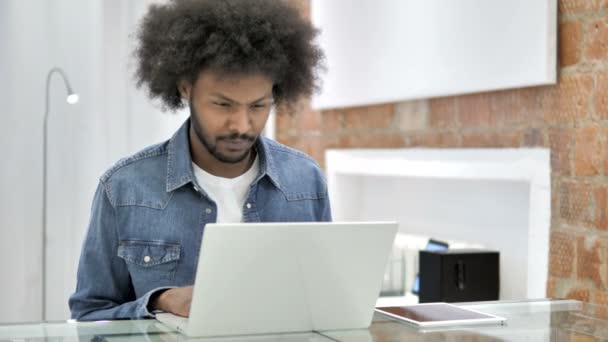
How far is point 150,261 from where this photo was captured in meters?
1.77

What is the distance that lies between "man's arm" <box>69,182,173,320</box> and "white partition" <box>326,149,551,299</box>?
49.6 inches

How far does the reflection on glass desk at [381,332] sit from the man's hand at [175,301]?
0.17 ft

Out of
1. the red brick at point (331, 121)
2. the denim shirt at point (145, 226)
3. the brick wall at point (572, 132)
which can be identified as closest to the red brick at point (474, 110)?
the brick wall at point (572, 132)

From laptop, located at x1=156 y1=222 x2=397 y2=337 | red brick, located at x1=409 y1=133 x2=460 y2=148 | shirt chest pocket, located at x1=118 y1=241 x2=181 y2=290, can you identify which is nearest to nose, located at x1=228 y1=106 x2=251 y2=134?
shirt chest pocket, located at x1=118 y1=241 x2=181 y2=290

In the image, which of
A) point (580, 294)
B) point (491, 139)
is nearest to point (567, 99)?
point (491, 139)

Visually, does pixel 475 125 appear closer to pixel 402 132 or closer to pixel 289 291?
pixel 402 132

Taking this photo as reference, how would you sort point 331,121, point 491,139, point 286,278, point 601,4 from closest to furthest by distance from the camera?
point 286,278, point 601,4, point 491,139, point 331,121

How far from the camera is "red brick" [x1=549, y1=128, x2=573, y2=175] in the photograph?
2.39 meters

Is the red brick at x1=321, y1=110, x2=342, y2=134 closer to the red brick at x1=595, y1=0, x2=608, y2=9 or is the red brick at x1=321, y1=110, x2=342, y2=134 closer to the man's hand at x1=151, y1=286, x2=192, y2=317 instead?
the red brick at x1=595, y1=0, x2=608, y2=9

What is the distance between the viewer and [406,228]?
338 cm

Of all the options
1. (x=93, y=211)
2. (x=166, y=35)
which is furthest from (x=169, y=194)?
(x=166, y=35)

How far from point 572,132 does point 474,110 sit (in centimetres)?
44

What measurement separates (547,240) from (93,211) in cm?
131

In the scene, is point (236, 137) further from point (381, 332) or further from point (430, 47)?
point (430, 47)
